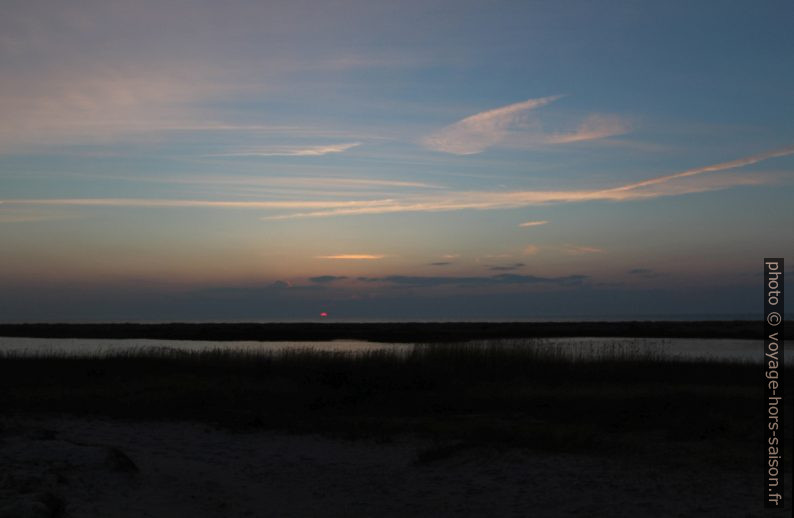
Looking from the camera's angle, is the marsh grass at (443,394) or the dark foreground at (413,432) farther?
the marsh grass at (443,394)

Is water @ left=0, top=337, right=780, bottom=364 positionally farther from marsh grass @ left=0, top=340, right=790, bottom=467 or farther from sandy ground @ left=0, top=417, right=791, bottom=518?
sandy ground @ left=0, top=417, right=791, bottom=518

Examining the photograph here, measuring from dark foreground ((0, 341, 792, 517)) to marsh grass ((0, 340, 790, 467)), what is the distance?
0.07m

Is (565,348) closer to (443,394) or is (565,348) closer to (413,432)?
(443,394)

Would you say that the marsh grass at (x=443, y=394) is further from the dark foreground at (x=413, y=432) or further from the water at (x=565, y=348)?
the water at (x=565, y=348)

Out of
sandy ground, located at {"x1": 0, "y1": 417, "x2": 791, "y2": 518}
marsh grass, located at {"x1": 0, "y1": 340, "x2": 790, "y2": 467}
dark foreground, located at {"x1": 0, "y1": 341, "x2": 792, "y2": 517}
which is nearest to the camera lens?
sandy ground, located at {"x1": 0, "y1": 417, "x2": 791, "y2": 518}

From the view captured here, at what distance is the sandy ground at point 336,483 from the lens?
898cm

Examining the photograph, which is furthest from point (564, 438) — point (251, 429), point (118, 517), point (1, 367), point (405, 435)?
point (1, 367)

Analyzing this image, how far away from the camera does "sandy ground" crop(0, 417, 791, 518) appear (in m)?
8.98

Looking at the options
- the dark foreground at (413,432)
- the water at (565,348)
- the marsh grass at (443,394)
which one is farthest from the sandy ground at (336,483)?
the water at (565,348)

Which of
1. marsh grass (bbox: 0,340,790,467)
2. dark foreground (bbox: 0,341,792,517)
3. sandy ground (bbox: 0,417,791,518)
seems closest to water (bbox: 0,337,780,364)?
marsh grass (bbox: 0,340,790,467)

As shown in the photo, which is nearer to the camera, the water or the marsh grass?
the marsh grass

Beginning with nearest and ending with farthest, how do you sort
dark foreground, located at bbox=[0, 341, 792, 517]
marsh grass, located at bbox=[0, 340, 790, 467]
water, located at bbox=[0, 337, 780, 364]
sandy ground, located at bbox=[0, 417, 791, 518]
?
sandy ground, located at bbox=[0, 417, 791, 518], dark foreground, located at bbox=[0, 341, 792, 517], marsh grass, located at bbox=[0, 340, 790, 467], water, located at bbox=[0, 337, 780, 364]

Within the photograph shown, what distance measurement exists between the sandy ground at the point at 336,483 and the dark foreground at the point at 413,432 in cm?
4

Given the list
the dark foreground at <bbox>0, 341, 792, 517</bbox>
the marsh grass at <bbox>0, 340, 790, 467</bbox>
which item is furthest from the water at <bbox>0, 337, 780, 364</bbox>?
the dark foreground at <bbox>0, 341, 792, 517</bbox>
